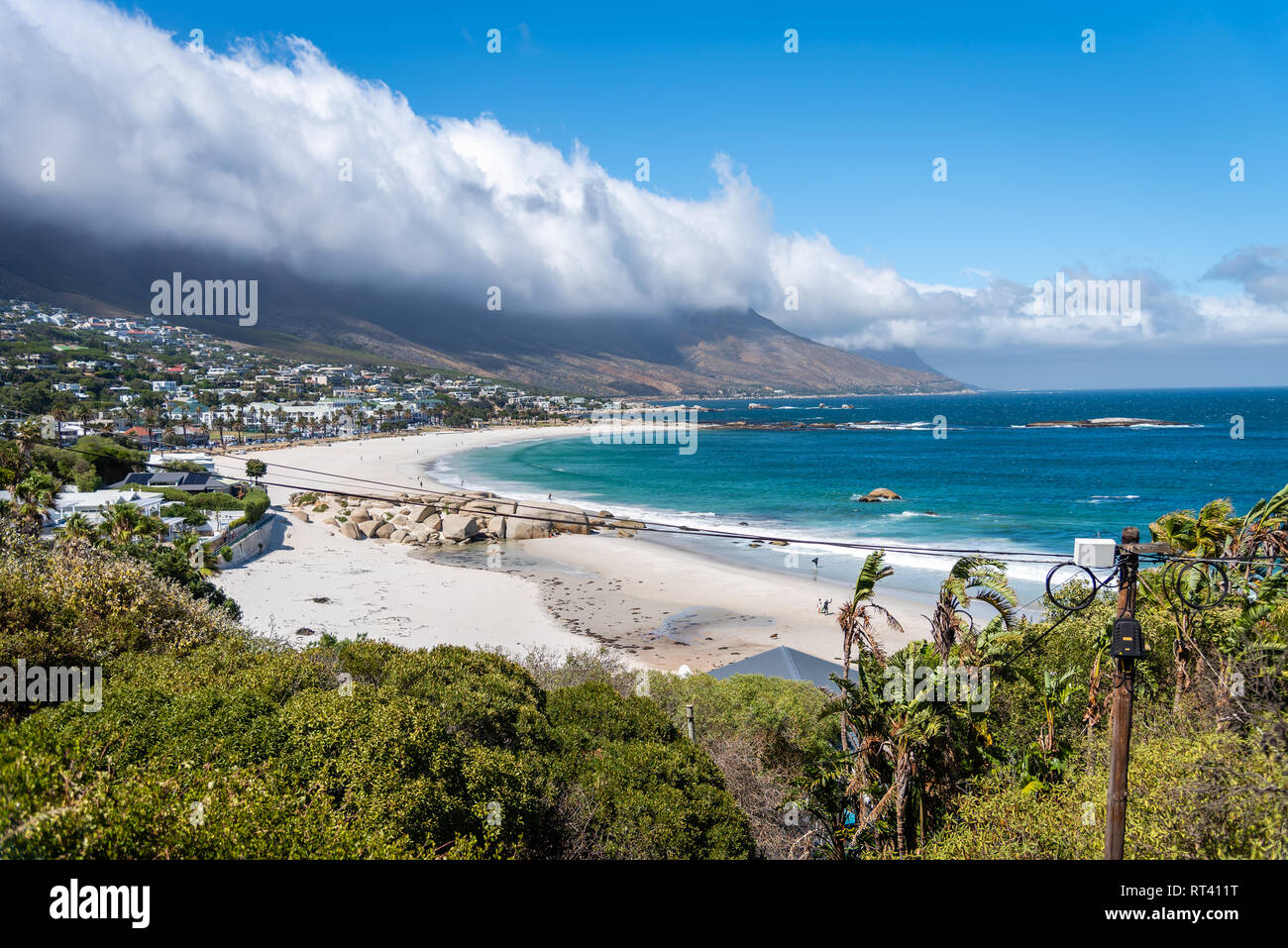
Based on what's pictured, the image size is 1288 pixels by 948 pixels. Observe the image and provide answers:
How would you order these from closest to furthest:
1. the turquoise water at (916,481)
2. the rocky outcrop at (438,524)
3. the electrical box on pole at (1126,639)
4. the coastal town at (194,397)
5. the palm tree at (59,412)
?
the electrical box on pole at (1126,639), the turquoise water at (916,481), the rocky outcrop at (438,524), the palm tree at (59,412), the coastal town at (194,397)

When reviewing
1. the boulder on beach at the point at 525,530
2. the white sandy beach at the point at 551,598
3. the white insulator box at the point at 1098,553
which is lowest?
the white sandy beach at the point at 551,598

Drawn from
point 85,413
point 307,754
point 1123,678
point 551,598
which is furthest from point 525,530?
point 85,413

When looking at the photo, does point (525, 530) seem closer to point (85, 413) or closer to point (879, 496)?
point (879, 496)

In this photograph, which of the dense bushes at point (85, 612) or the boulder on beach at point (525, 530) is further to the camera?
the boulder on beach at point (525, 530)

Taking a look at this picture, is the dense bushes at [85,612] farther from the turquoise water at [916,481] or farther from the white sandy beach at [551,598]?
the turquoise water at [916,481]

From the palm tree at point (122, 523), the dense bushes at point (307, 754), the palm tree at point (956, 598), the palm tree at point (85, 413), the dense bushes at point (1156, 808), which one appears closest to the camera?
the dense bushes at point (307, 754)

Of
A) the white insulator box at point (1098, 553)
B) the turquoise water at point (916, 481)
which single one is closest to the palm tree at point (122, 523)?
the turquoise water at point (916, 481)

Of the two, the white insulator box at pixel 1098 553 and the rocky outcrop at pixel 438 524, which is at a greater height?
the white insulator box at pixel 1098 553

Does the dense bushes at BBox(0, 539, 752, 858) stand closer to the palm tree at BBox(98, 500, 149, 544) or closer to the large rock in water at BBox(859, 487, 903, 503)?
the palm tree at BBox(98, 500, 149, 544)
